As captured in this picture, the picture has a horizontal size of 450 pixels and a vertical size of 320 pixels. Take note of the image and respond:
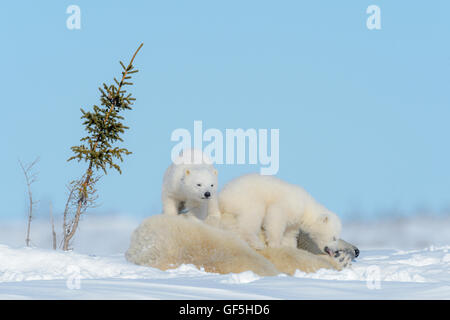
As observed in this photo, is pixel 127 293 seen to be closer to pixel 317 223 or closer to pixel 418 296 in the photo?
pixel 418 296

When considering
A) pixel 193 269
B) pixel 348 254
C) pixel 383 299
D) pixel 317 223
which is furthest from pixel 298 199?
pixel 383 299

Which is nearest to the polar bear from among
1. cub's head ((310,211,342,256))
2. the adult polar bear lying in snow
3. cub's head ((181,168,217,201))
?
the adult polar bear lying in snow

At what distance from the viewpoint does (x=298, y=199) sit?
10234 mm

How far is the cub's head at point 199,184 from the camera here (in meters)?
9.09

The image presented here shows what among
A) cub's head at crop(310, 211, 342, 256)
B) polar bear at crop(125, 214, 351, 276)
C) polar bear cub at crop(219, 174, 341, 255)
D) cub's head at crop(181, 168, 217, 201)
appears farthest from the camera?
cub's head at crop(310, 211, 342, 256)

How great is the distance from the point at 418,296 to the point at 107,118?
7.93 m

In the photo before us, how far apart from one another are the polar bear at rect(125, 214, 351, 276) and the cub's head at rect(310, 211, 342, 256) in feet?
9.22

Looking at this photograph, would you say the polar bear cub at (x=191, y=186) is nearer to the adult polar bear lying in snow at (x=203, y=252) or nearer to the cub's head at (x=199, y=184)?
the cub's head at (x=199, y=184)

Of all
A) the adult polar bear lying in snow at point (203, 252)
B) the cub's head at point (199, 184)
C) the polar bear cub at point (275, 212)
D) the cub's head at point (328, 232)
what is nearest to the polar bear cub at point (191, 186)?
the cub's head at point (199, 184)

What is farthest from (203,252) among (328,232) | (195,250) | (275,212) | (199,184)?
(328,232)

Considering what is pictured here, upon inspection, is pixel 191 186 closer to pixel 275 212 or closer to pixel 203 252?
pixel 275 212

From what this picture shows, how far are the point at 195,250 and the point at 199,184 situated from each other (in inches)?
85.6

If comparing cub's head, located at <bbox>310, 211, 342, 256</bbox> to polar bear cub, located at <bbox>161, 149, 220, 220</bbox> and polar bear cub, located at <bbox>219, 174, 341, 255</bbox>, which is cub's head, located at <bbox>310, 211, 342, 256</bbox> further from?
polar bear cub, located at <bbox>161, 149, 220, 220</bbox>

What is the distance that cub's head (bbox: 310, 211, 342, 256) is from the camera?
10.5 metres
